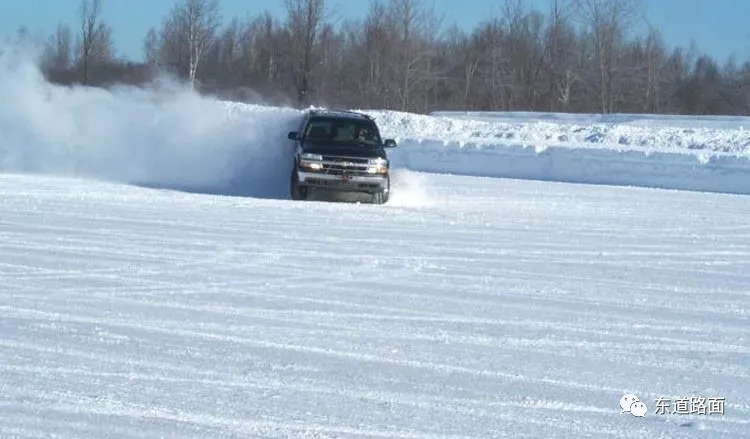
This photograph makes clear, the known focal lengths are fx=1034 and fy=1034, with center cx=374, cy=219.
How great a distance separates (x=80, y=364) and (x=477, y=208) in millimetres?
12560

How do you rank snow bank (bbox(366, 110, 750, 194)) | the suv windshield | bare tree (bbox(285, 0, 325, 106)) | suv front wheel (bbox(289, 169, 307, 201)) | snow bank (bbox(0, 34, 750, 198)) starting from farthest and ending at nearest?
1. bare tree (bbox(285, 0, 325, 106))
2. snow bank (bbox(366, 110, 750, 194))
3. snow bank (bbox(0, 34, 750, 198))
4. the suv windshield
5. suv front wheel (bbox(289, 169, 307, 201))

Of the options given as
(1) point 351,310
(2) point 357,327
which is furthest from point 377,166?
(2) point 357,327

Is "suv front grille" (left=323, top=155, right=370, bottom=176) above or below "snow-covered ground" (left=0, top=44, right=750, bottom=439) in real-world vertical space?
above

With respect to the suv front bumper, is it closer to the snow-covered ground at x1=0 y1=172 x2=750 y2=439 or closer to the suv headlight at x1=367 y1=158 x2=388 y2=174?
the suv headlight at x1=367 y1=158 x2=388 y2=174

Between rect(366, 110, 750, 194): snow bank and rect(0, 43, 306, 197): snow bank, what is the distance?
1028 cm

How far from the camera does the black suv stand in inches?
730

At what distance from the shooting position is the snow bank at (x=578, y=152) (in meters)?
28.7

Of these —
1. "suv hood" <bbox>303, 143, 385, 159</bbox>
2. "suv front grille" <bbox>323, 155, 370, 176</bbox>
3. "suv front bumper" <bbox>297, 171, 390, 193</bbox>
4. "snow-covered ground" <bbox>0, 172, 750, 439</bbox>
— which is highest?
"suv hood" <bbox>303, 143, 385, 159</bbox>

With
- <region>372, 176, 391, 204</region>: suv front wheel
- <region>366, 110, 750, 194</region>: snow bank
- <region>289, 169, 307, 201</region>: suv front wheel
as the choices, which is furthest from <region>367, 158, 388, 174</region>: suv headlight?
<region>366, 110, 750, 194</region>: snow bank

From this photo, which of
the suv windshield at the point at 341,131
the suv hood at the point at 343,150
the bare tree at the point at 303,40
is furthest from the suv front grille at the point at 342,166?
the bare tree at the point at 303,40

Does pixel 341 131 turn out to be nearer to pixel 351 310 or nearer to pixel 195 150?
pixel 195 150

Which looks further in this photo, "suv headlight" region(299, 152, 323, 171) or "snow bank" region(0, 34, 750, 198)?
"snow bank" region(0, 34, 750, 198)

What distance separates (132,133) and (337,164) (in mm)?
7433

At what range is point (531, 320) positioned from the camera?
8.75 metres
